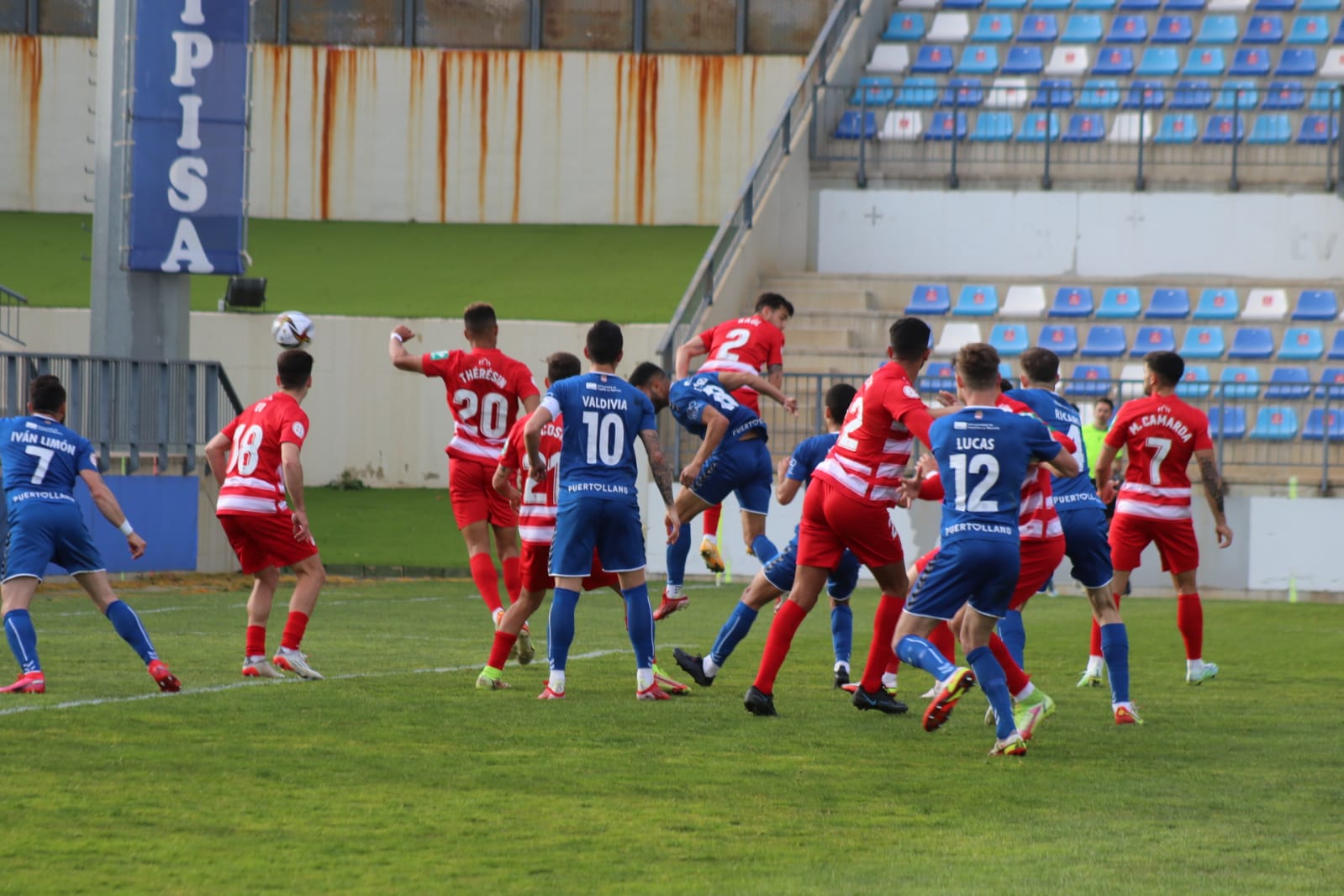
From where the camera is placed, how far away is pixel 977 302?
2634 cm

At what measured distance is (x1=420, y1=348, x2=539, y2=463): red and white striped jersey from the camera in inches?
458

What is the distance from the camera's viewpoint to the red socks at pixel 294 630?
1055 cm

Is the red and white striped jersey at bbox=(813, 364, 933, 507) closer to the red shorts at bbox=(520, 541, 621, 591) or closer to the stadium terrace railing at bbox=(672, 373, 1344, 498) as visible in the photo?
the red shorts at bbox=(520, 541, 621, 591)

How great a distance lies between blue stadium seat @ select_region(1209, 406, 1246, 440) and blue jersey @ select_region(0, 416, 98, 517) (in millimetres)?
15355

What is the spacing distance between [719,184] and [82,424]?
19095 millimetres

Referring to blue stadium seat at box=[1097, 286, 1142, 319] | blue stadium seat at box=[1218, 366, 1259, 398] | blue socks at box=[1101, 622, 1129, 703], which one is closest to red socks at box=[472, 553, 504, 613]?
blue socks at box=[1101, 622, 1129, 703]

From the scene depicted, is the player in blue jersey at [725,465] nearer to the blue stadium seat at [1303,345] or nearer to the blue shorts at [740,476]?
the blue shorts at [740,476]

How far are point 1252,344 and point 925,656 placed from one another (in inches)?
712

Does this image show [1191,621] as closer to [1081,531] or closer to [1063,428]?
[1081,531]

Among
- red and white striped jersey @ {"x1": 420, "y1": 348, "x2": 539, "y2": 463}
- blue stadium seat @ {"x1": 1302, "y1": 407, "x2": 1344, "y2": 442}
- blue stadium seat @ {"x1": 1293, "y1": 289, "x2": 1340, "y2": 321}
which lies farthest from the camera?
blue stadium seat @ {"x1": 1293, "y1": 289, "x2": 1340, "y2": 321}

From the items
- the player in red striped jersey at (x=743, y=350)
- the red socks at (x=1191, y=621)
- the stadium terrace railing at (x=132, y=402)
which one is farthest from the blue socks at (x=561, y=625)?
the stadium terrace railing at (x=132, y=402)

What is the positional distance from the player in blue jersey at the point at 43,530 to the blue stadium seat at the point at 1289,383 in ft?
49.5

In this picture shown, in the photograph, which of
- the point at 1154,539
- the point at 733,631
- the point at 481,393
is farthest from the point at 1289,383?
the point at 733,631

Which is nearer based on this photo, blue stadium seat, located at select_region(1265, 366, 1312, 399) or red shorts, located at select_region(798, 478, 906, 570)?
red shorts, located at select_region(798, 478, 906, 570)
